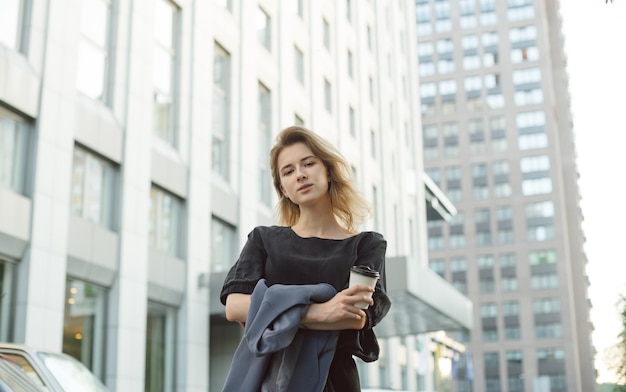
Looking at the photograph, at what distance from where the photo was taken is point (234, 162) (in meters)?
23.2

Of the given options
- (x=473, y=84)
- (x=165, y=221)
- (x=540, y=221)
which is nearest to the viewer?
(x=165, y=221)

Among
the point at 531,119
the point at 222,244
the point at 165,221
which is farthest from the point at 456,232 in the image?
the point at 165,221

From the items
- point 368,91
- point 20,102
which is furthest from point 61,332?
point 368,91

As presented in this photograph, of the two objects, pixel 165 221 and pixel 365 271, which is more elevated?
pixel 165 221

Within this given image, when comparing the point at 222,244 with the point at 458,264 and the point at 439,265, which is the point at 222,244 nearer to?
the point at 458,264

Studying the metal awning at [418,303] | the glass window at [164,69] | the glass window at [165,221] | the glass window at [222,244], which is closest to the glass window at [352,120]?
the metal awning at [418,303]

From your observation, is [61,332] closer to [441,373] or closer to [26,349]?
[26,349]

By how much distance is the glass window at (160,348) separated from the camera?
18703 millimetres

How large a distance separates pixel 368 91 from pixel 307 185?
3586cm

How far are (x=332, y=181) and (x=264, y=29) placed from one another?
990 inches

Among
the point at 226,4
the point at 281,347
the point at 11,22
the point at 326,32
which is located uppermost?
the point at 326,32

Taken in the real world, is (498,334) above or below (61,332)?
above

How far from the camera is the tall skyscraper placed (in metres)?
109

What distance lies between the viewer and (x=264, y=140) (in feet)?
85.4
